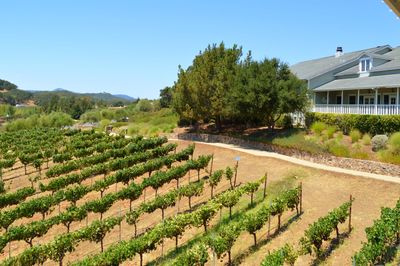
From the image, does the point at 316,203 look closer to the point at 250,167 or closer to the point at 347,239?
the point at 347,239

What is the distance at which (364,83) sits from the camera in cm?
3381

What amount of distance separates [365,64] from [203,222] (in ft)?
94.5

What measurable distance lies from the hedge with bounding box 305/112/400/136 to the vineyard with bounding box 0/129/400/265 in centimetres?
868

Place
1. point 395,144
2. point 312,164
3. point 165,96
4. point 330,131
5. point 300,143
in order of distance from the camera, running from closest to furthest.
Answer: point 395,144, point 312,164, point 300,143, point 330,131, point 165,96

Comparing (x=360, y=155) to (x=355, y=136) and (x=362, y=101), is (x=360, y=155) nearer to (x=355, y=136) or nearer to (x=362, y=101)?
(x=355, y=136)

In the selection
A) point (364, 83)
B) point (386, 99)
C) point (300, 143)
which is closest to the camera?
point (300, 143)

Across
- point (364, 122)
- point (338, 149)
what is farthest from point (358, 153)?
point (364, 122)

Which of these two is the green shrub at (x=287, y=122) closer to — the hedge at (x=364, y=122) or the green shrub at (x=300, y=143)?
the hedge at (x=364, y=122)

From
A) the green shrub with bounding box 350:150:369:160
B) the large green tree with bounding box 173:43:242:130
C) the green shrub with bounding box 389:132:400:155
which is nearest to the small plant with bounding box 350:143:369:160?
the green shrub with bounding box 350:150:369:160

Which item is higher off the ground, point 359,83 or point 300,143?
point 359,83

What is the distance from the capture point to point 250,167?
87.7ft

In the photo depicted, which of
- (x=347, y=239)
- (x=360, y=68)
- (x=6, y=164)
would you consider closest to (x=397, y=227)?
(x=347, y=239)

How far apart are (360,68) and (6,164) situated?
3641 centimetres

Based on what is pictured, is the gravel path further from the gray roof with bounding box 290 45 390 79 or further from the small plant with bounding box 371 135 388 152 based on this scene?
the gray roof with bounding box 290 45 390 79
